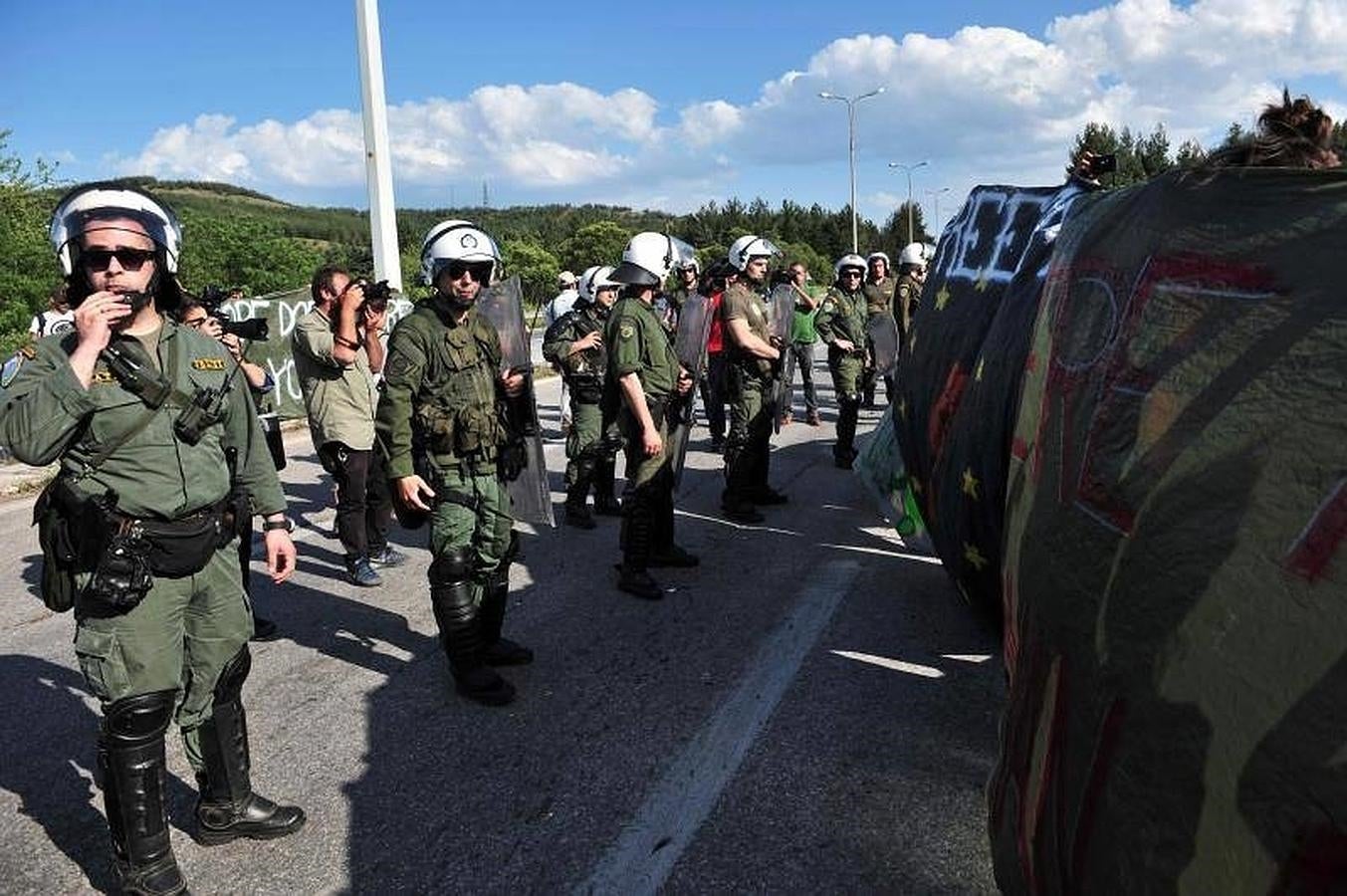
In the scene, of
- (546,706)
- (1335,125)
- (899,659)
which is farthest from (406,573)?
(1335,125)

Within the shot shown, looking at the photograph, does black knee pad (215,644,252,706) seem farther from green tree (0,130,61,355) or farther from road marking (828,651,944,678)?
green tree (0,130,61,355)

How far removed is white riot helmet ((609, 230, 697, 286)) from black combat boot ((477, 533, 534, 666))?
1.76 metres

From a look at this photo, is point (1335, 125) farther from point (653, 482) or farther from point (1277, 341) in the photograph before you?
point (653, 482)

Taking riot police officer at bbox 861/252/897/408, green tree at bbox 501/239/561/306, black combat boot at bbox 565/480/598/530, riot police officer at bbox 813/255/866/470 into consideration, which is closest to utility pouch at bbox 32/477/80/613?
black combat boot at bbox 565/480/598/530

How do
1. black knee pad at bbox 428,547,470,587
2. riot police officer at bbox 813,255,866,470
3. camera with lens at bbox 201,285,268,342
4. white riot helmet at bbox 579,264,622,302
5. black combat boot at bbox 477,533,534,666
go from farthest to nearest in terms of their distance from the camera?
riot police officer at bbox 813,255,866,470 < white riot helmet at bbox 579,264,622,302 < camera with lens at bbox 201,285,268,342 < black combat boot at bbox 477,533,534,666 < black knee pad at bbox 428,547,470,587

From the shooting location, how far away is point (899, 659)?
409cm

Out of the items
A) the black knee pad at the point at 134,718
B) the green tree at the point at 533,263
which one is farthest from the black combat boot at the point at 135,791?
the green tree at the point at 533,263

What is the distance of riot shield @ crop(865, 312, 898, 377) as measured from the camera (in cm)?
923

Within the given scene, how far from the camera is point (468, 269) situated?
3.78 meters

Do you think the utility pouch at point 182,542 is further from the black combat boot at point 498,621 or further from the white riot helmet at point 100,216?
the black combat boot at point 498,621

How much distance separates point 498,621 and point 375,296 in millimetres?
2295

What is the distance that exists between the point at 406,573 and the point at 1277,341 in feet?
16.6

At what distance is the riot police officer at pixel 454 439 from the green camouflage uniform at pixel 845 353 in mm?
5093

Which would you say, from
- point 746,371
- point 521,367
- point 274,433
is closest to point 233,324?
point 274,433
